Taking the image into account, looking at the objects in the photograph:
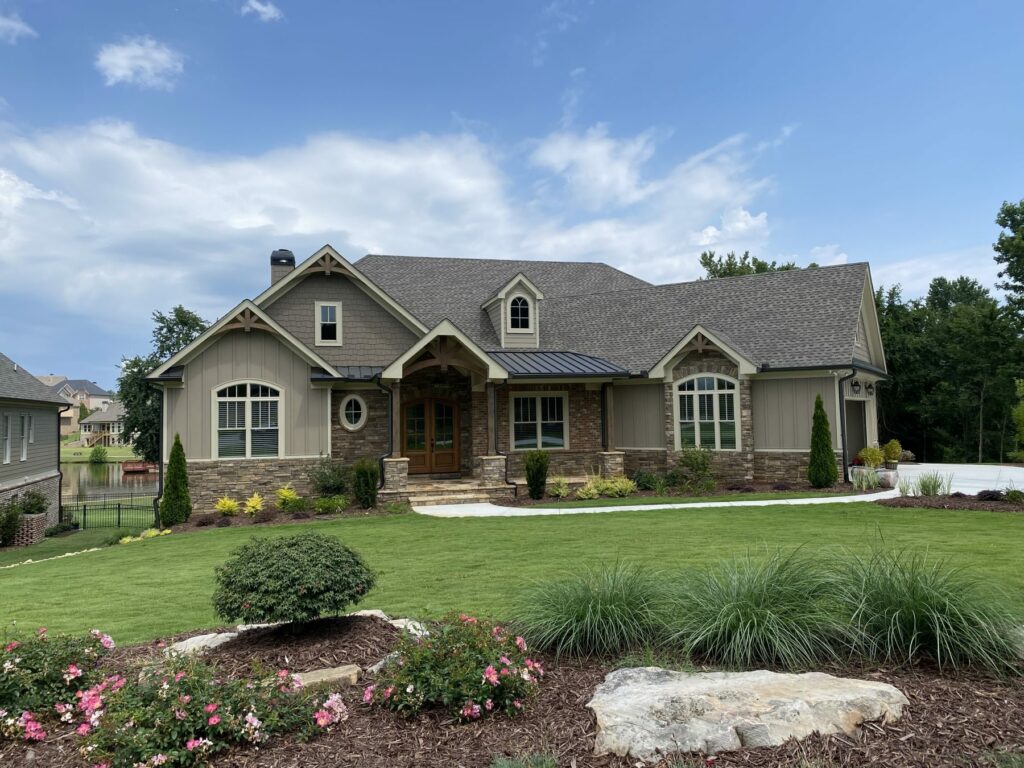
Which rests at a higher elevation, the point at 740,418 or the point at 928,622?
the point at 740,418

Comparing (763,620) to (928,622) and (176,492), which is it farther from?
(176,492)

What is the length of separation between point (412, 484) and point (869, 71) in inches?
556

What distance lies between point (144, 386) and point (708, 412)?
3267 centimetres

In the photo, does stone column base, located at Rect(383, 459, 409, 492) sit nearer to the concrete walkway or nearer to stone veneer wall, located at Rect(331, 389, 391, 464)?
the concrete walkway

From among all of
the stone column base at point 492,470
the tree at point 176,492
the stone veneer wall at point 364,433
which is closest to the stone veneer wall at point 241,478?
the tree at point 176,492

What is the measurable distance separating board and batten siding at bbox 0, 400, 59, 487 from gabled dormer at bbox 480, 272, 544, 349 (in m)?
14.7

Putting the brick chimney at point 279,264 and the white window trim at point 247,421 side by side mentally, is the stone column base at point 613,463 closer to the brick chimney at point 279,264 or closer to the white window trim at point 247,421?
the white window trim at point 247,421

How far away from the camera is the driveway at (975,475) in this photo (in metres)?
16.5

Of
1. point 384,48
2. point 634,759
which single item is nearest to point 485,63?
point 384,48

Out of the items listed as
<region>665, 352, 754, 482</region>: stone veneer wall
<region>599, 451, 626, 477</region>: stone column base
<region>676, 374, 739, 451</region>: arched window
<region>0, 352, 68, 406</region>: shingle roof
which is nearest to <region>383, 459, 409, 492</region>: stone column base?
<region>599, 451, 626, 477</region>: stone column base

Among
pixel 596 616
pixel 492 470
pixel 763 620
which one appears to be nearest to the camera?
pixel 763 620

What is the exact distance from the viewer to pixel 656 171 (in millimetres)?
18406

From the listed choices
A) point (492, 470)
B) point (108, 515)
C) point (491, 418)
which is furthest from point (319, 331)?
point (108, 515)

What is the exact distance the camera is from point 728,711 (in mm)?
3371
